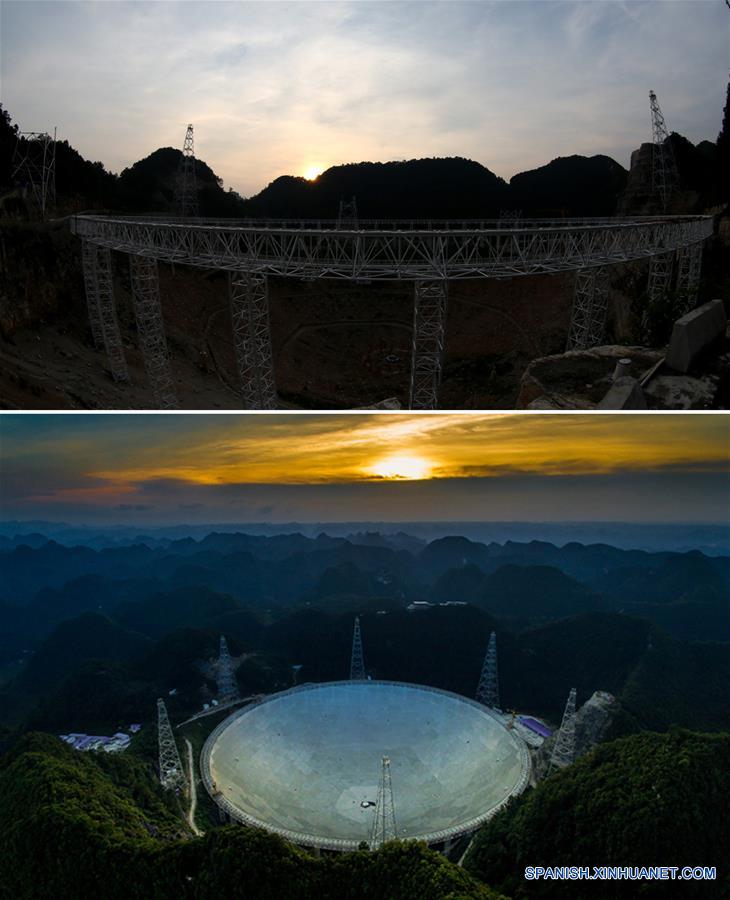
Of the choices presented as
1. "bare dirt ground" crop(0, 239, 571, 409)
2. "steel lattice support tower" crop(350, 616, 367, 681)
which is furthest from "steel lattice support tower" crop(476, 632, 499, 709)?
"bare dirt ground" crop(0, 239, 571, 409)

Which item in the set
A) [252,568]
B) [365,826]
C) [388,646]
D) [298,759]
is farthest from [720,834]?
[252,568]

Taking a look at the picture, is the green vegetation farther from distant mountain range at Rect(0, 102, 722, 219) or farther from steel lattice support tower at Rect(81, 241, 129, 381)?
distant mountain range at Rect(0, 102, 722, 219)

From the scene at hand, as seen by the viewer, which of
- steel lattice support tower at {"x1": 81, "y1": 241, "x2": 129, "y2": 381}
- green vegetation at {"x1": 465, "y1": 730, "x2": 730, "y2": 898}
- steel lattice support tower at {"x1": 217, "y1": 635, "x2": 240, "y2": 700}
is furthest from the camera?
steel lattice support tower at {"x1": 81, "y1": 241, "x2": 129, "y2": 381}

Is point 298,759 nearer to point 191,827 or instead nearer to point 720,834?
point 191,827

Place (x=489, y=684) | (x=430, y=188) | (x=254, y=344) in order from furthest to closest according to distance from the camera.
→ 1. (x=430, y=188)
2. (x=254, y=344)
3. (x=489, y=684)

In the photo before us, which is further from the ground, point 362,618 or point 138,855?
point 362,618

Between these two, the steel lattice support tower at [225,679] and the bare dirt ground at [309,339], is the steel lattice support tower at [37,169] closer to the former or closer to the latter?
the bare dirt ground at [309,339]

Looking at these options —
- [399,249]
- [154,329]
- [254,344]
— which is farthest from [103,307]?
[399,249]

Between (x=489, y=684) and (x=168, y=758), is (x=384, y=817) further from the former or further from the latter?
(x=489, y=684)

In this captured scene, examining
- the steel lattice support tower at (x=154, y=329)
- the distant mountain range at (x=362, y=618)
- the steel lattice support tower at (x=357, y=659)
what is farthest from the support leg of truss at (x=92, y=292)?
the steel lattice support tower at (x=357, y=659)
